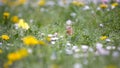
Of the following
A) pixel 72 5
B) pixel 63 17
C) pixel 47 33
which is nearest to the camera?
pixel 47 33

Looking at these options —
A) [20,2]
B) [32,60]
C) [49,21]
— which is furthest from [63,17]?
[32,60]

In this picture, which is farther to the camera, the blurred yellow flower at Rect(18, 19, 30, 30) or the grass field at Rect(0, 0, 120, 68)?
the blurred yellow flower at Rect(18, 19, 30, 30)

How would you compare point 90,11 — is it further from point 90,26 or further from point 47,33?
point 47,33

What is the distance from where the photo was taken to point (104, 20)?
5359mm

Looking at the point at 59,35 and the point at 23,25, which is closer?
the point at 59,35

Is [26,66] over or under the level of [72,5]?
under

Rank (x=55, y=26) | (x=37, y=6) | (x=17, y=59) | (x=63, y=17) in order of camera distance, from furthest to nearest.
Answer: (x=37, y=6) → (x=63, y=17) → (x=55, y=26) → (x=17, y=59)

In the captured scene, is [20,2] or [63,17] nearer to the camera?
[63,17]

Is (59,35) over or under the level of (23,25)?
under

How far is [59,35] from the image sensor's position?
15.5ft

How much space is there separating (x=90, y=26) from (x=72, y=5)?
1.18 m

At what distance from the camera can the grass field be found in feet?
10.3

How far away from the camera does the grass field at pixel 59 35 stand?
10.3 ft

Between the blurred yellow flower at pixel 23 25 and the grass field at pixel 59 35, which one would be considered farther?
the blurred yellow flower at pixel 23 25
